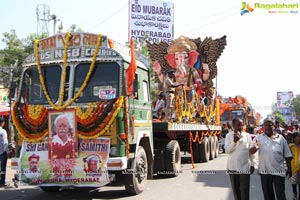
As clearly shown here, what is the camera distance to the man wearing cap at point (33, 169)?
7621 millimetres

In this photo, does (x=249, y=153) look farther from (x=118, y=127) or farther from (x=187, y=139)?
(x=187, y=139)

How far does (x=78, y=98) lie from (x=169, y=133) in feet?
12.8

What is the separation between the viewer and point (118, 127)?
7539 millimetres

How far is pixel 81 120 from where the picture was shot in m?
7.57

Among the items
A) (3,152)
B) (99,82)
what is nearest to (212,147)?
(3,152)

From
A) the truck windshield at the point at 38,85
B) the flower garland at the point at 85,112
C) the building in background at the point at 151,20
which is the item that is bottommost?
the flower garland at the point at 85,112

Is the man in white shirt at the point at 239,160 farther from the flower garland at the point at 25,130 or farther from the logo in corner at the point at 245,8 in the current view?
the logo in corner at the point at 245,8

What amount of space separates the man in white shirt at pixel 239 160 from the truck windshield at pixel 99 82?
2544mm

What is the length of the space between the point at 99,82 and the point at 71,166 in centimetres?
168

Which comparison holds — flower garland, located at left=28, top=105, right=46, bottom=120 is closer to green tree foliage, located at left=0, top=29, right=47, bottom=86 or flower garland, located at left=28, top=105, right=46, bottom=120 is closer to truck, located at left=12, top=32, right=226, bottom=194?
truck, located at left=12, top=32, right=226, bottom=194

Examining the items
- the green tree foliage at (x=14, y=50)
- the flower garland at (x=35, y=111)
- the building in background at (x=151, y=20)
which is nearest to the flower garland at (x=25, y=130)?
the flower garland at (x=35, y=111)

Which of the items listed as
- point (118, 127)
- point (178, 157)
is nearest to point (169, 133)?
point (178, 157)

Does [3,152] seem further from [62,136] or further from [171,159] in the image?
[171,159]

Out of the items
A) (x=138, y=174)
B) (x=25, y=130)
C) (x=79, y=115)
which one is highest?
(x=79, y=115)
